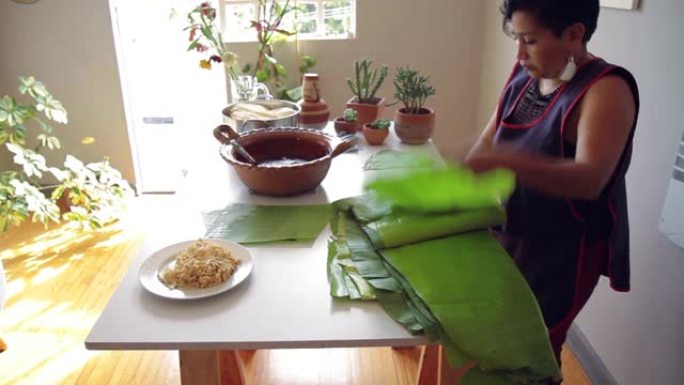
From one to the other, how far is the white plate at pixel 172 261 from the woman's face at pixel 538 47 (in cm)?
67

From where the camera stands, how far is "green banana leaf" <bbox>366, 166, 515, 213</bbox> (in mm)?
982

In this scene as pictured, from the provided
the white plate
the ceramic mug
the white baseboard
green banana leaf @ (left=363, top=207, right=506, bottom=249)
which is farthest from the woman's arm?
the ceramic mug

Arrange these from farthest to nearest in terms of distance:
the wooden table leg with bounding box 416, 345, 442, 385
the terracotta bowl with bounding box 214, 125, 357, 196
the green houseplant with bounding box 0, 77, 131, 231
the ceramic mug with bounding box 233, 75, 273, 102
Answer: the green houseplant with bounding box 0, 77, 131, 231 → the ceramic mug with bounding box 233, 75, 273, 102 → the wooden table leg with bounding box 416, 345, 442, 385 → the terracotta bowl with bounding box 214, 125, 357, 196

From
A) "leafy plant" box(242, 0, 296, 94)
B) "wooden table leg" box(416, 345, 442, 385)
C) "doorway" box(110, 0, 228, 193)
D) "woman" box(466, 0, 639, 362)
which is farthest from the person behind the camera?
"doorway" box(110, 0, 228, 193)

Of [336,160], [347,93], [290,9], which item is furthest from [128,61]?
[336,160]

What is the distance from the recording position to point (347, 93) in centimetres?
296

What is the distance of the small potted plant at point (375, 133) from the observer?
1750 millimetres

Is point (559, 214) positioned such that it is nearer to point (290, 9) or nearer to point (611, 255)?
point (611, 255)

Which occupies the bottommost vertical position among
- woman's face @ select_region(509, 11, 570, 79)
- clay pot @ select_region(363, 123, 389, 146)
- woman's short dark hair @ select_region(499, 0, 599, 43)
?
clay pot @ select_region(363, 123, 389, 146)

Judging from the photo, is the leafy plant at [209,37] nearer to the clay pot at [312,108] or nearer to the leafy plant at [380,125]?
the clay pot at [312,108]

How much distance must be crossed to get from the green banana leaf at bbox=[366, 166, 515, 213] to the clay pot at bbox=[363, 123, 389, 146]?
2.16 feet

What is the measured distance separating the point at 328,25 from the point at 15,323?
2011 mm

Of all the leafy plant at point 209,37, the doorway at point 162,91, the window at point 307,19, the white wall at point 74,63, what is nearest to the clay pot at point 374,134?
the leafy plant at point 209,37

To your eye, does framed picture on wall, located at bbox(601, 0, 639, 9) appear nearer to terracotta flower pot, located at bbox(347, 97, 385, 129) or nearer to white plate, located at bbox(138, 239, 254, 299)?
terracotta flower pot, located at bbox(347, 97, 385, 129)
